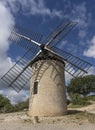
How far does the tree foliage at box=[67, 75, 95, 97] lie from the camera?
210 ft

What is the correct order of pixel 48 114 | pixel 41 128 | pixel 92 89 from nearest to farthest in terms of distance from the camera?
pixel 41 128
pixel 48 114
pixel 92 89

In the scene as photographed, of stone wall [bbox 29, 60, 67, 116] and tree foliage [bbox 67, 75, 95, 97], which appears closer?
stone wall [bbox 29, 60, 67, 116]

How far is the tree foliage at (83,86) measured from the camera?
64.0 m

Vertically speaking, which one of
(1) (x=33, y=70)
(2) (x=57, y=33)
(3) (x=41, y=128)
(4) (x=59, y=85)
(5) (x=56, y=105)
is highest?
(2) (x=57, y=33)

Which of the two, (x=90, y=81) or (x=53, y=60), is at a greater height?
(x=90, y=81)

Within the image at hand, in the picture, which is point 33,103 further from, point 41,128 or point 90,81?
point 90,81

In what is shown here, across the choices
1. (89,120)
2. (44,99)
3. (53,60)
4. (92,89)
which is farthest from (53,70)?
(92,89)

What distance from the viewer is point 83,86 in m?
64.3

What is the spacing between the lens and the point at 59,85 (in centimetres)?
2128

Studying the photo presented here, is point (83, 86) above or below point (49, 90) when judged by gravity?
above

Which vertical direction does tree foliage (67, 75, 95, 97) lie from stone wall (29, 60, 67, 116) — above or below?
above

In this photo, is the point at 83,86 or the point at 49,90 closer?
the point at 49,90

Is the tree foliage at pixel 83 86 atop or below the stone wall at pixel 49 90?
atop

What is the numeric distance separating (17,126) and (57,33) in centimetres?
931
